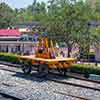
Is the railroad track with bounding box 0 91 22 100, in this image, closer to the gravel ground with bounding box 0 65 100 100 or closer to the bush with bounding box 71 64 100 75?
the gravel ground with bounding box 0 65 100 100

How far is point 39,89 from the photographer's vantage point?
2012 centimetres

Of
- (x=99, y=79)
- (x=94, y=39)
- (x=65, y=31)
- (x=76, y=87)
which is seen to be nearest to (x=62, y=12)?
(x=65, y=31)

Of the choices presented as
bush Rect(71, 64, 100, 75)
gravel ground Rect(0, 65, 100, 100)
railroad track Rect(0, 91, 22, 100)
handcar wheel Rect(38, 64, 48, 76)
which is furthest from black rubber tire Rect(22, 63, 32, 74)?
railroad track Rect(0, 91, 22, 100)

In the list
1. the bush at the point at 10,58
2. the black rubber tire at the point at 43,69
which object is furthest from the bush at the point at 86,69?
the bush at the point at 10,58

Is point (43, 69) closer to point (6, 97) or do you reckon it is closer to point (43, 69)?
point (43, 69)

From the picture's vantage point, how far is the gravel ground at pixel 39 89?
59.1 feet

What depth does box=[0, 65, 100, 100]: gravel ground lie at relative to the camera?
18016mm

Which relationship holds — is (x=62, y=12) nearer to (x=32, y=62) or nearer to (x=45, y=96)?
(x=32, y=62)

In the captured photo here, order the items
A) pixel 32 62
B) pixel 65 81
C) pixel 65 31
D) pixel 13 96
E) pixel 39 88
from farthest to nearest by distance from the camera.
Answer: pixel 65 31 → pixel 32 62 → pixel 65 81 → pixel 39 88 → pixel 13 96

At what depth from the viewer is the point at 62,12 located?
40.1 m

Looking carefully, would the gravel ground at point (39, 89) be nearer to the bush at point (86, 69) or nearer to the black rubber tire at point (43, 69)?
the black rubber tire at point (43, 69)

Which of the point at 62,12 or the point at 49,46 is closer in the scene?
the point at 49,46

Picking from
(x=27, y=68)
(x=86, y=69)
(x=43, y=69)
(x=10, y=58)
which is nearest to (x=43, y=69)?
(x=43, y=69)

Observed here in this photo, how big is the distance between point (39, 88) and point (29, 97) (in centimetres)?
277
